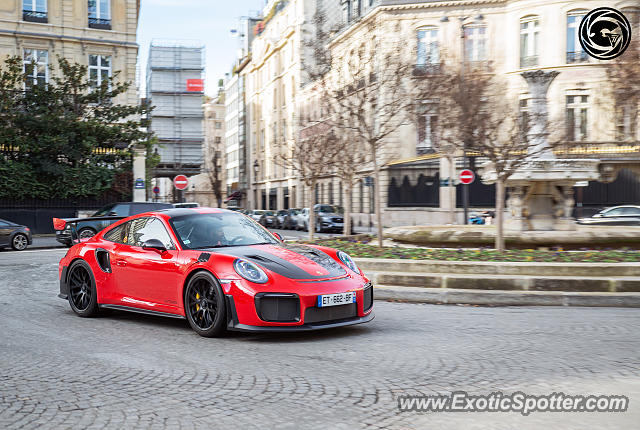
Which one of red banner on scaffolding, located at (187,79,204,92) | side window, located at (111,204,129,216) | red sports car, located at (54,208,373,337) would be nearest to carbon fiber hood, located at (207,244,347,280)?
red sports car, located at (54,208,373,337)

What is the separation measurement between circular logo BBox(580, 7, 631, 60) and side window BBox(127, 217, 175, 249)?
37.7 feet

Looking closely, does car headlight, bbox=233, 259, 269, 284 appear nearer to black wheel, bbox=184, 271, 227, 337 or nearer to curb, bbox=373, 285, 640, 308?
black wheel, bbox=184, 271, 227, 337

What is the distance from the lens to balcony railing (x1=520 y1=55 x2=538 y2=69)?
4100 cm

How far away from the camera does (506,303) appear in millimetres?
10086

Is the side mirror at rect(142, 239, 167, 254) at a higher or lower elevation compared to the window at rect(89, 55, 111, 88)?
lower

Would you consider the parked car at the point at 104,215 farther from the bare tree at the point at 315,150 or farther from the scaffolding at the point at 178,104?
the scaffolding at the point at 178,104

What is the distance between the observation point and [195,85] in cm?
8919

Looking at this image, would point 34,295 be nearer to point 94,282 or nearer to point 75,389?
point 94,282

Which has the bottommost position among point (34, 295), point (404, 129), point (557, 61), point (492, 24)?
point (34, 295)

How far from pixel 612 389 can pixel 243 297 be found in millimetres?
3319

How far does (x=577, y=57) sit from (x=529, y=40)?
2.88 m

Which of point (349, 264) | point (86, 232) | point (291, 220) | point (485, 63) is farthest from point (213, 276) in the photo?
point (291, 220)

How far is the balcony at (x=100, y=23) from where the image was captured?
144ft

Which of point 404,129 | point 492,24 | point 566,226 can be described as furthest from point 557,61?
point 566,226
